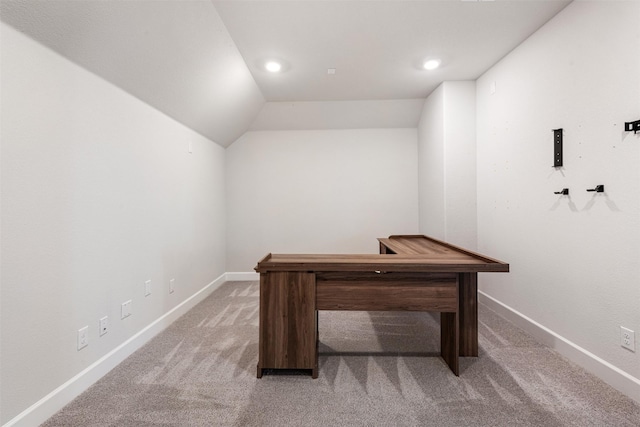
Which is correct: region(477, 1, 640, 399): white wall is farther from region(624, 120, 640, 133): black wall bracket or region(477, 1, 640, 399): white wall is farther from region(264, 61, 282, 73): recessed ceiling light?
region(264, 61, 282, 73): recessed ceiling light

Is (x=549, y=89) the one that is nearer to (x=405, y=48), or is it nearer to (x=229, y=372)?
(x=405, y=48)

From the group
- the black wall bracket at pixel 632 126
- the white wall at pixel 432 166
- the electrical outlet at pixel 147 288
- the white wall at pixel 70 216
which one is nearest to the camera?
the white wall at pixel 70 216

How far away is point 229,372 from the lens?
189 centimetres

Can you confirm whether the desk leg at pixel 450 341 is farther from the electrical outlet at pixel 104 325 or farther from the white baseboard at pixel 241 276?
the white baseboard at pixel 241 276

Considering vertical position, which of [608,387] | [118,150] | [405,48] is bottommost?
[608,387]

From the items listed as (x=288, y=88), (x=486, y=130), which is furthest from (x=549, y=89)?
(x=288, y=88)

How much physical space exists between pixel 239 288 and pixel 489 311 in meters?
2.96

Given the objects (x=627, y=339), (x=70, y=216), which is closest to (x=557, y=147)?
(x=627, y=339)

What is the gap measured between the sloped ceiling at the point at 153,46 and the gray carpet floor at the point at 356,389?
1.96m

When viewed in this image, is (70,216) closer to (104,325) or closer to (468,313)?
(104,325)

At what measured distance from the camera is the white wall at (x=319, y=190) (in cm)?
420

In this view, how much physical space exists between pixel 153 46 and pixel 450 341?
2813 mm

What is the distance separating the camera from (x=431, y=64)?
2.86 meters

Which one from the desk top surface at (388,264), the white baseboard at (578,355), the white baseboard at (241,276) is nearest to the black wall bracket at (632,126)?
the desk top surface at (388,264)
